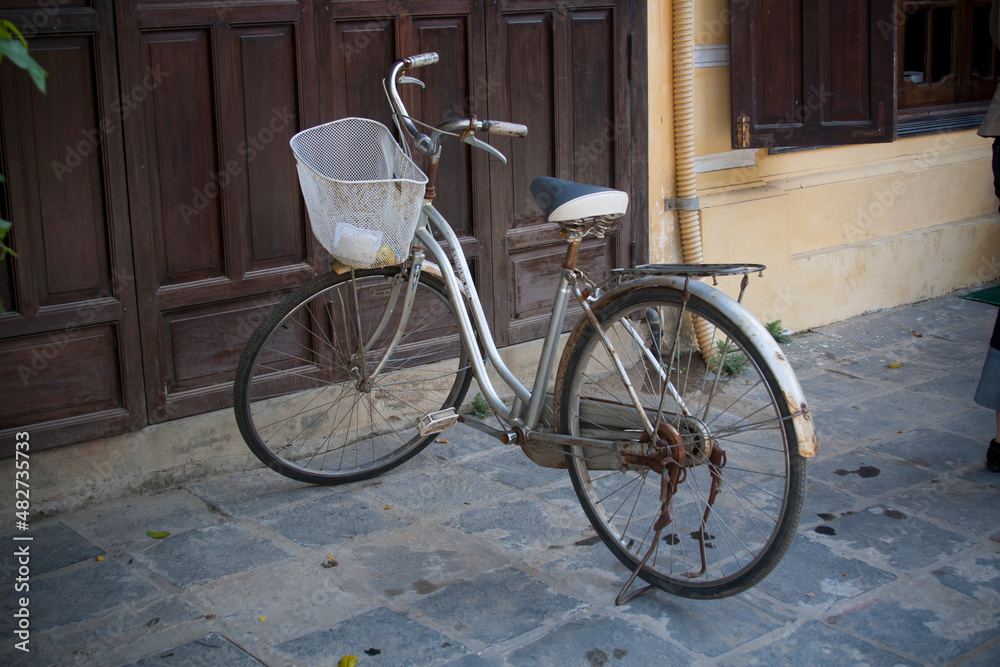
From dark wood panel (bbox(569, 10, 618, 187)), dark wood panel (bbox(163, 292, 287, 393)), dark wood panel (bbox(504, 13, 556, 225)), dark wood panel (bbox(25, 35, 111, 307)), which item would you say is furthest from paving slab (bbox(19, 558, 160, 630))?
dark wood panel (bbox(569, 10, 618, 187))

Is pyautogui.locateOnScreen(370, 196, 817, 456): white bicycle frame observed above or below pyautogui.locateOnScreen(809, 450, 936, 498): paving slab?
above

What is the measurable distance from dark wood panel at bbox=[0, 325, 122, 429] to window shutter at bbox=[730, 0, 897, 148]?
11.5ft

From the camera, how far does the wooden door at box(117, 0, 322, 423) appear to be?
386 cm

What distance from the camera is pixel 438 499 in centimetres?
404

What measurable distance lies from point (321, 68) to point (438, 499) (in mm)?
1841

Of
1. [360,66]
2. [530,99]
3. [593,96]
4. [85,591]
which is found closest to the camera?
[85,591]

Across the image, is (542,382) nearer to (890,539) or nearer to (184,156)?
(890,539)

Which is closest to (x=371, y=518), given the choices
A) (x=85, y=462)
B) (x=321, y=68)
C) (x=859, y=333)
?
(x=85, y=462)

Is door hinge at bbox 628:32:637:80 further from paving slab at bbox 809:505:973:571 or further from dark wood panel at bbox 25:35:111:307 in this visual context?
dark wood panel at bbox 25:35:111:307

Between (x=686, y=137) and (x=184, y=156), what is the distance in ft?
8.98

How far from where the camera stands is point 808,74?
5.65 meters

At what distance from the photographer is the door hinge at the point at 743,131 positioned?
5617mm

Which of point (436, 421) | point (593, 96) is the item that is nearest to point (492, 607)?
point (436, 421)

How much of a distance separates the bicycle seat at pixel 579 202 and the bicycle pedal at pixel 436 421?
0.86m
